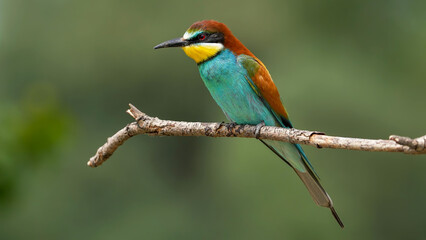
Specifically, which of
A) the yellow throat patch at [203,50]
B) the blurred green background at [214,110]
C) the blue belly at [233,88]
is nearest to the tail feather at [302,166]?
the blue belly at [233,88]

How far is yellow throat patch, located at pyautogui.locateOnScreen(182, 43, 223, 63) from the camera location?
221cm

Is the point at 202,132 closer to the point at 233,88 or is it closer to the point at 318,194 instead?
the point at 233,88

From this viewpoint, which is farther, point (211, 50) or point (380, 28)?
point (380, 28)

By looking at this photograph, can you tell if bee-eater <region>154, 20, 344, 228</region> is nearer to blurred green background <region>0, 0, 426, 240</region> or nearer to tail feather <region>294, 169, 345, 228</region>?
tail feather <region>294, 169, 345, 228</region>

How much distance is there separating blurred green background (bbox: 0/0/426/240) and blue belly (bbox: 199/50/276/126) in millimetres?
3142

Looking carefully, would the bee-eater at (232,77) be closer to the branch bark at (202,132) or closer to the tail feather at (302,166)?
the tail feather at (302,166)

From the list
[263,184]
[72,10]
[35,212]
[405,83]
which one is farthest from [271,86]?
[72,10]

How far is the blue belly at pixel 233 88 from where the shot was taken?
2.20m

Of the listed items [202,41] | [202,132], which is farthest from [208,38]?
[202,132]

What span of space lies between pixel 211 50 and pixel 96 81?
20.7ft

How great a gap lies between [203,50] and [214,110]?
596 centimetres

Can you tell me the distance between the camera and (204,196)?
852 centimetres

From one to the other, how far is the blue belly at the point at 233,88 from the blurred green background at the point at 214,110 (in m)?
3.14

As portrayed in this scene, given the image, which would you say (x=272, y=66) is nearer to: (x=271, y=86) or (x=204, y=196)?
(x=204, y=196)
